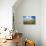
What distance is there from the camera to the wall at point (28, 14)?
5.25 m

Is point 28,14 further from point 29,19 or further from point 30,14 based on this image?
point 29,19

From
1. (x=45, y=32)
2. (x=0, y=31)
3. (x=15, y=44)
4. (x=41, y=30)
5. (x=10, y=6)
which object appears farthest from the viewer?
(x=41, y=30)

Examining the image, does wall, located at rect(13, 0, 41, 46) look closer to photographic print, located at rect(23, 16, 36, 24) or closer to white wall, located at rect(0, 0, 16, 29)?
photographic print, located at rect(23, 16, 36, 24)

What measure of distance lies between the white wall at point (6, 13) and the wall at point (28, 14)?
105 cm

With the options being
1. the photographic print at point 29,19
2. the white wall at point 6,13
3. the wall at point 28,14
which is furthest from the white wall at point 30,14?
the white wall at point 6,13

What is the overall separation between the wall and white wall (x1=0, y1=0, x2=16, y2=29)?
3.43 ft

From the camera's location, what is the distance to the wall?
5250mm

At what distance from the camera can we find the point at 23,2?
527 cm

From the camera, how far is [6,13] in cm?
421

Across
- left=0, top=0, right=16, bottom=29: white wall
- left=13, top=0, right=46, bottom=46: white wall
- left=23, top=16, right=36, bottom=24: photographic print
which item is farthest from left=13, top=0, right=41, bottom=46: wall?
left=0, top=0, right=16, bottom=29: white wall

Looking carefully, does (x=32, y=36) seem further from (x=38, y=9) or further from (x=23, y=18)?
(x=38, y=9)

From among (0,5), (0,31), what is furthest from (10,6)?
(0,31)

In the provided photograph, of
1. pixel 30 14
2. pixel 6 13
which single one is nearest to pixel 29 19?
pixel 30 14

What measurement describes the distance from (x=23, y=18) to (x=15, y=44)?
2392 mm
